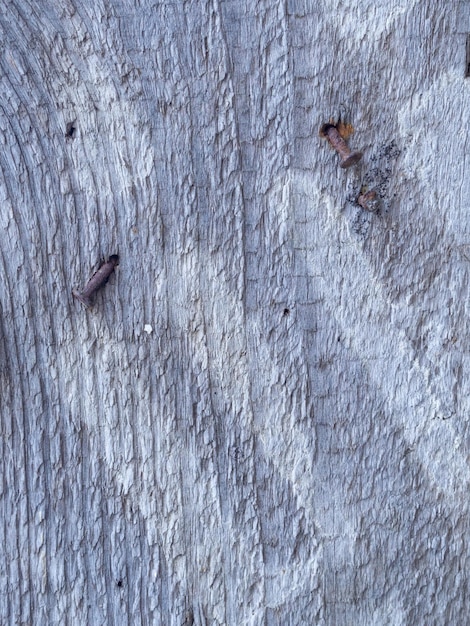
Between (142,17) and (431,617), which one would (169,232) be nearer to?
(142,17)

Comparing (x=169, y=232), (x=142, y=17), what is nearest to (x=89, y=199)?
(x=169, y=232)

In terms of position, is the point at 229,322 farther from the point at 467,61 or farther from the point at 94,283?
the point at 467,61

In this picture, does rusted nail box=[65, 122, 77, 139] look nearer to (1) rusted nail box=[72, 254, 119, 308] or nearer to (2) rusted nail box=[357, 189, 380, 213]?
(1) rusted nail box=[72, 254, 119, 308]

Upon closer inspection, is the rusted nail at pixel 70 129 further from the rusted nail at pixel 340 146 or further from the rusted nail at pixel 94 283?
the rusted nail at pixel 340 146

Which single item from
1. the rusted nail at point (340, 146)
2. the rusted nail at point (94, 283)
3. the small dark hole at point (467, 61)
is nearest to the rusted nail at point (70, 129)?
the rusted nail at point (94, 283)

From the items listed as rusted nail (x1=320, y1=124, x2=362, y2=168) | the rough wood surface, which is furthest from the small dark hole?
rusted nail (x1=320, y1=124, x2=362, y2=168)

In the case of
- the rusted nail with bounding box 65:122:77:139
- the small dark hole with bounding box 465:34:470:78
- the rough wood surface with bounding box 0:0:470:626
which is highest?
the small dark hole with bounding box 465:34:470:78
